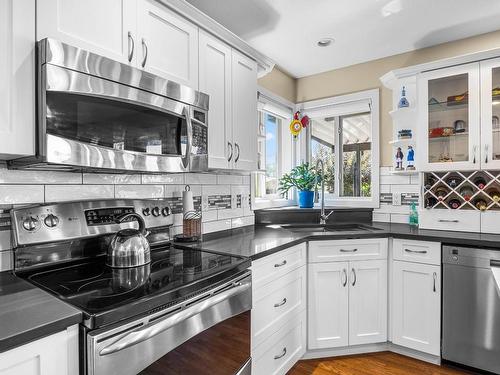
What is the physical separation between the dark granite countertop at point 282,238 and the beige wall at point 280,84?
4.60ft

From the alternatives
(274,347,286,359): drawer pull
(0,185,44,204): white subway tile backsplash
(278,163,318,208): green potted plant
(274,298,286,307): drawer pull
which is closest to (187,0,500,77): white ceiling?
(278,163,318,208): green potted plant

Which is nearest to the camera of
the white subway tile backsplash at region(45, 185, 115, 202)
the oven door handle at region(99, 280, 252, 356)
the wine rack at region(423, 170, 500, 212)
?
the oven door handle at region(99, 280, 252, 356)

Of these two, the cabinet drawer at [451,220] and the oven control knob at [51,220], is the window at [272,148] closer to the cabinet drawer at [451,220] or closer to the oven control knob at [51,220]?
the cabinet drawer at [451,220]

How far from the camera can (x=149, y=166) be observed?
1380 mm

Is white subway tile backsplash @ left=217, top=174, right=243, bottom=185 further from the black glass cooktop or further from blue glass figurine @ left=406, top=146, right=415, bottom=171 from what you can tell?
blue glass figurine @ left=406, top=146, right=415, bottom=171

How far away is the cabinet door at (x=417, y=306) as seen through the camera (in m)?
2.05

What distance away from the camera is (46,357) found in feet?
2.58

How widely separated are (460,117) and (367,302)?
1.57 m

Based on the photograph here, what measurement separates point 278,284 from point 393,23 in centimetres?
203

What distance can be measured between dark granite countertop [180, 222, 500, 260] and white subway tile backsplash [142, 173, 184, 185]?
16.6 inches

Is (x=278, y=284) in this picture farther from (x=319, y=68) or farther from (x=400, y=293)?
(x=319, y=68)

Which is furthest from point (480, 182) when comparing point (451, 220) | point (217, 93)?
point (217, 93)

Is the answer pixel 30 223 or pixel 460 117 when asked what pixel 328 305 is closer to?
pixel 460 117

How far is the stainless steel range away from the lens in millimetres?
886
